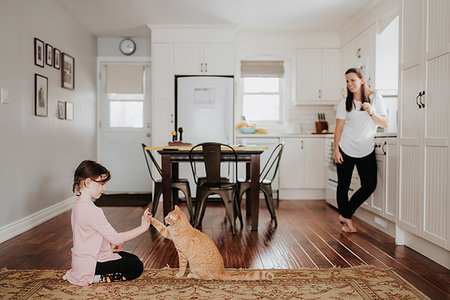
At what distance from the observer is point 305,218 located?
4145mm

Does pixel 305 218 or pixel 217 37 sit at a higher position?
pixel 217 37

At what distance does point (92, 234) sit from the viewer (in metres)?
2.02

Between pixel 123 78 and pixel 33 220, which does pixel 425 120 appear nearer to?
pixel 33 220

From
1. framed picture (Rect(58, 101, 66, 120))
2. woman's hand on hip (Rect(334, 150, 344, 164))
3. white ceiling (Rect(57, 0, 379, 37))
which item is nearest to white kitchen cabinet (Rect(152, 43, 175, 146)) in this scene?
white ceiling (Rect(57, 0, 379, 37))

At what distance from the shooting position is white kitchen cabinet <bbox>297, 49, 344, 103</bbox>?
5781 mm

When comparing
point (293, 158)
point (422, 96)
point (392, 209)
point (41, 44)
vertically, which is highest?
point (41, 44)

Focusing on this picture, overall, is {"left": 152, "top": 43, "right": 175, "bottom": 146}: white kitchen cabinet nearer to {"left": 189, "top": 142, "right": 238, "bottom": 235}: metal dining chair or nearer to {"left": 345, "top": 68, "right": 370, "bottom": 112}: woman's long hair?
{"left": 189, "top": 142, "right": 238, "bottom": 235}: metal dining chair

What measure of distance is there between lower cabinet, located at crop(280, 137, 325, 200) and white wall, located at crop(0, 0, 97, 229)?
297 centimetres

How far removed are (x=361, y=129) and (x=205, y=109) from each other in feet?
8.40

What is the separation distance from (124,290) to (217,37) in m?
4.28

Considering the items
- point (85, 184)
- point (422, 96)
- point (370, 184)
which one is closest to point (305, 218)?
point (370, 184)

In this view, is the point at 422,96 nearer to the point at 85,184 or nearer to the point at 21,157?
the point at 85,184

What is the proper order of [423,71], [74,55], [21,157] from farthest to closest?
[74,55], [21,157], [423,71]

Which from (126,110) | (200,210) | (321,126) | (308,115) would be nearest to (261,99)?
(308,115)
